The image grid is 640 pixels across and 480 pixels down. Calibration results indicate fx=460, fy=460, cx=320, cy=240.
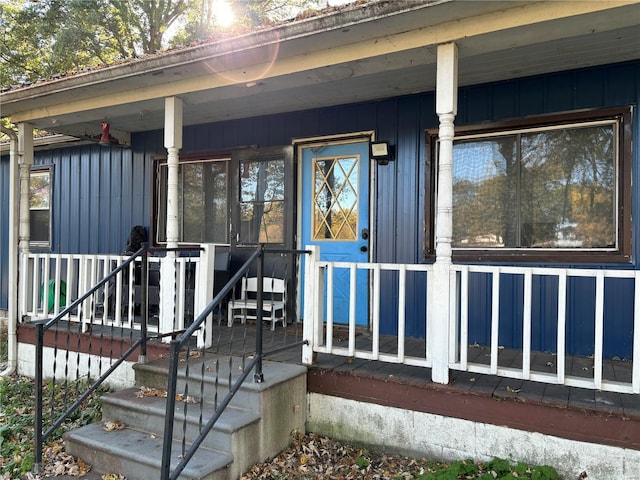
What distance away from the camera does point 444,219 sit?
3053mm

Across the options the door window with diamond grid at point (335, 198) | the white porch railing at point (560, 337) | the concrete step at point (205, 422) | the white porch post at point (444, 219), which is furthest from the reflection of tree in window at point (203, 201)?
the white porch railing at point (560, 337)

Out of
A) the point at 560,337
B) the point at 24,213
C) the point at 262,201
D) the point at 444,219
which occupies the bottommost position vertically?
the point at 560,337

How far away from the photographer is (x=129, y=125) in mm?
6066

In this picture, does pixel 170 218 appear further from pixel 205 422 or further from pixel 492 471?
pixel 492 471

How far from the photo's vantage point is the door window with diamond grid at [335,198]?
4977 mm

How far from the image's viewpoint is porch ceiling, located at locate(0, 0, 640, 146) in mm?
2844

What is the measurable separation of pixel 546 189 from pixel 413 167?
1222 mm

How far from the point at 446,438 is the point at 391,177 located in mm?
2588

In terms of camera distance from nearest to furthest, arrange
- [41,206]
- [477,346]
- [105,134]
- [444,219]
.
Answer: [444,219] < [477,346] < [105,134] < [41,206]

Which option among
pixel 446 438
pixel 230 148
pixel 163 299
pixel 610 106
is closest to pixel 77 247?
pixel 230 148

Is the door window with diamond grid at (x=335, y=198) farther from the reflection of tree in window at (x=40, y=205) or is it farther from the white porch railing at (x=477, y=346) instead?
the reflection of tree in window at (x=40, y=205)

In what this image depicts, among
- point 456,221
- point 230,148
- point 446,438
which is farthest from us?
point 230,148

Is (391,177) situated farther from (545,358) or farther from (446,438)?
(446,438)

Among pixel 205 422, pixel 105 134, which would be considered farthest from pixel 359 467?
pixel 105 134
